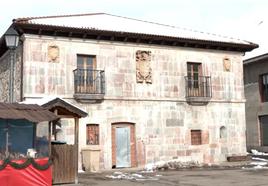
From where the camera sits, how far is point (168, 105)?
78.0ft

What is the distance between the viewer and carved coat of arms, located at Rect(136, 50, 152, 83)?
75.9 feet

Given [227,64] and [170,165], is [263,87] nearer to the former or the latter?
[227,64]

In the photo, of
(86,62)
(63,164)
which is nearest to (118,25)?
(86,62)

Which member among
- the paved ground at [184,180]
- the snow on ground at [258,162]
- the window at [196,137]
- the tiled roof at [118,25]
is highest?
the tiled roof at [118,25]

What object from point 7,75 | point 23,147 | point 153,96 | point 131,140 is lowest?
point 23,147

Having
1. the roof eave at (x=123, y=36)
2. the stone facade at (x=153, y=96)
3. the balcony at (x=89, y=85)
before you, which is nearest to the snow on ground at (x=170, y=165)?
the stone facade at (x=153, y=96)

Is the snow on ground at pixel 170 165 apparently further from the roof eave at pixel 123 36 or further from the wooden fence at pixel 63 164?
the wooden fence at pixel 63 164

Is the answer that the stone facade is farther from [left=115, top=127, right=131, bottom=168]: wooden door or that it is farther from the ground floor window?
the ground floor window

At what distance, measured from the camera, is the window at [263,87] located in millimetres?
30797

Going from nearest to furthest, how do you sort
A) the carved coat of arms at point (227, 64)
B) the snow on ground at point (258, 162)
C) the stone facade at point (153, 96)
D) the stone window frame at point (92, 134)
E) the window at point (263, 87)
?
1. the stone facade at point (153, 96)
2. the stone window frame at point (92, 134)
3. the snow on ground at point (258, 162)
4. the carved coat of arms at point (227, 64)
5. the window at point (263, 87)

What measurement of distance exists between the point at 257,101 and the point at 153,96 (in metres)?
11.2

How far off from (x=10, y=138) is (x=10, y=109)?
905mm

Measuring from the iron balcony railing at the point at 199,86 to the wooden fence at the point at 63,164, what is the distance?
1065cm

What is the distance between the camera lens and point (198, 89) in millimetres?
24734
